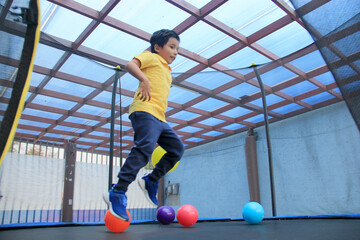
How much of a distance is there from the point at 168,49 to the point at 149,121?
46 centimetres

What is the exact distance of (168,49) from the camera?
154cm

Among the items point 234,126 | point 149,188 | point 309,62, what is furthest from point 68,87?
point 234,126

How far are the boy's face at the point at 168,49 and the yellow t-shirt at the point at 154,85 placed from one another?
0.13ft

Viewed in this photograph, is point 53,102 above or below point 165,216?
above

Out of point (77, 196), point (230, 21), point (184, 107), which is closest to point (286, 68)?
point (230, 21)

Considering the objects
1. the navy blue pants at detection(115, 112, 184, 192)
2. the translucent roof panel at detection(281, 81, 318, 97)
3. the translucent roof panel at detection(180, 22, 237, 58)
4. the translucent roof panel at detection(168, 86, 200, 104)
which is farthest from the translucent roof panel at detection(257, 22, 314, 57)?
the navy blue pants at detection(115, 112, 184, 192)

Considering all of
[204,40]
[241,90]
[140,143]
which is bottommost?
[140,143]

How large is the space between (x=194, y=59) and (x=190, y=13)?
0.92 m

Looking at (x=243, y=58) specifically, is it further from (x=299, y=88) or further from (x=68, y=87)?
(x=68, y=87)

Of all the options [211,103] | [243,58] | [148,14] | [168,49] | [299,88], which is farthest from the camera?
[211,103]

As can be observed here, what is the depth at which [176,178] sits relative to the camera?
8.09 meters

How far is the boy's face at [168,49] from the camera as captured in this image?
5.07 feet

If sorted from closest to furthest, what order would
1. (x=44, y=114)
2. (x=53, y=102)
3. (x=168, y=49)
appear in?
(x=168, y=49), (x=53, y=102), (x=44, y=114)

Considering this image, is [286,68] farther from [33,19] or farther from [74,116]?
[74,116]
